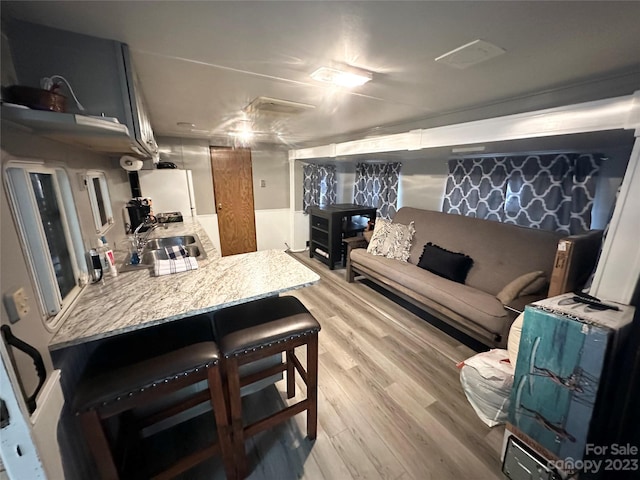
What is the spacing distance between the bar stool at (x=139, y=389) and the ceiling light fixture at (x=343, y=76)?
1465mm

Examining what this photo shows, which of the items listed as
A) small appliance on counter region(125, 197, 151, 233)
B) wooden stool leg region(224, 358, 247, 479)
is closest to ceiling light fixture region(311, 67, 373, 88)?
wooden stool leg region(224, 358, 247, 479)

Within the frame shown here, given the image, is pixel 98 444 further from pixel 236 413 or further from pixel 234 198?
pixel 234 198

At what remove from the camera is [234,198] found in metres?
4.54

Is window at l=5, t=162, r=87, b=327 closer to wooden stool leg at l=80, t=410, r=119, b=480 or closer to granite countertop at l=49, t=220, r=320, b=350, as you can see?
granite countertop at l=49, t=220, r=320, b=350

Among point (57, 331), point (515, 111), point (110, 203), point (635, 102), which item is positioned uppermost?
point (515, 111)

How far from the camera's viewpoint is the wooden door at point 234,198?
4340 mm

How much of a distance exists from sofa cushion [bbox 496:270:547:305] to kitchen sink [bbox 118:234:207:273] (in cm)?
241

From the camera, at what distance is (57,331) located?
915 mm

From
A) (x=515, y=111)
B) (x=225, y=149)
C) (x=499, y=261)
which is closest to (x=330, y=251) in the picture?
(x=499, y=261)

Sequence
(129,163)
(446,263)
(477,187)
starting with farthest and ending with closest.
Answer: (477,187) < (446,263) < (129,163)

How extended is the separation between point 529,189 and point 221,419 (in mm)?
3062

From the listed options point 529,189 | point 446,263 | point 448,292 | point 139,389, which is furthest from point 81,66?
point 529,189

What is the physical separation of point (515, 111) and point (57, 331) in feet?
8.87

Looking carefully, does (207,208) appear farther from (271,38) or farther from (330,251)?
(271,38)
